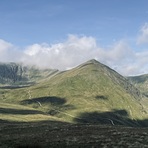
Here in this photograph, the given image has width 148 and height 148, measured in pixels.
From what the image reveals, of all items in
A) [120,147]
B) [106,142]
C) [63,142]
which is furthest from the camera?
[63,142]

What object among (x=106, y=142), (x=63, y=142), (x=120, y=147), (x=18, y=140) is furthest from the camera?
(x=18, y=140)

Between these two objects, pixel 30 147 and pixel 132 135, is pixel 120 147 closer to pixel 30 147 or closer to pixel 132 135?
pixel 132 135

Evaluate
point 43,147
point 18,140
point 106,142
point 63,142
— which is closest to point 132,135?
point 106,142

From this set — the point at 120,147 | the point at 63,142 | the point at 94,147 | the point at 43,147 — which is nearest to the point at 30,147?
the point at 43,147

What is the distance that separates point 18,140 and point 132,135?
75.4 feet

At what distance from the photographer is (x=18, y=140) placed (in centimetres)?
6197

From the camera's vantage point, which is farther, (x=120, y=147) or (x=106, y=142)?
(x=106, y=142)

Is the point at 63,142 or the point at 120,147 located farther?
the point at 63,142

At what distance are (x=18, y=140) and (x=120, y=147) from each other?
77.5ft

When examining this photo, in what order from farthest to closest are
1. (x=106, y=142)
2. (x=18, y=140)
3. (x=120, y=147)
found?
(x=18, y=140) → (x=106, y=142) → (x=120, y=147)

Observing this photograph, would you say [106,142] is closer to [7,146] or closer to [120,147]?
[120,147]

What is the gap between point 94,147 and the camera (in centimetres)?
4959

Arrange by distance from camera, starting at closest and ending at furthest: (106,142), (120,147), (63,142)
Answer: (120,147) → (106,142) → (63,142)

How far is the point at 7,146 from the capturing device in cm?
5672
